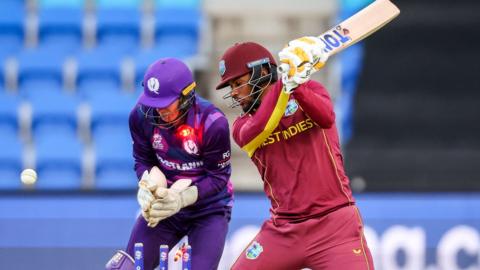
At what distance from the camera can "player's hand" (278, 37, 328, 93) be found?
409 centimetres

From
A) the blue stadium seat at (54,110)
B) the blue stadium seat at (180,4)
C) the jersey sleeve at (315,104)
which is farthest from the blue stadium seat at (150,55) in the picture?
the jersey sleeve at (315,104)

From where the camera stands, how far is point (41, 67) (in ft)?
28.7

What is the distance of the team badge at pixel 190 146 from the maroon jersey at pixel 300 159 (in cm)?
23

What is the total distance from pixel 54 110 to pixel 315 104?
452cm

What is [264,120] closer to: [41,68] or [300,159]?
[300,159]

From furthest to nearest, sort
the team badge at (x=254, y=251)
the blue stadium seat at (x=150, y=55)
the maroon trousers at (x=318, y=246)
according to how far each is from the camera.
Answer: the blue stadium seat at (x=150, y=55) → the team badge at (x=254, y=251) → the maroon trousers at (x=318, y=246)

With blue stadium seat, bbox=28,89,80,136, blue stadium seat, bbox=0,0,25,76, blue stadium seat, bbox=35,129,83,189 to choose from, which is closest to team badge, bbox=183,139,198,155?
blue stadium seat, bbox=35,129,83,189

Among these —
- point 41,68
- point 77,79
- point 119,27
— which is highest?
point 119,27

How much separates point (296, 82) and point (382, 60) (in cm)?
461

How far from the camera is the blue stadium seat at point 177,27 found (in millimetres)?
9055

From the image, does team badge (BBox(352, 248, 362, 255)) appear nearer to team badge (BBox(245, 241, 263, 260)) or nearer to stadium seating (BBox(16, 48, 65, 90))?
team badge (BBox(245, 241, 263, 260))

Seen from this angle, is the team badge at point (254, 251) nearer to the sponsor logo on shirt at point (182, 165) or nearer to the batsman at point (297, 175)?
the batsman at point (297, 175)

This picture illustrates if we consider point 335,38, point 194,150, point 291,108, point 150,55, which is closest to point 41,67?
point 150,55

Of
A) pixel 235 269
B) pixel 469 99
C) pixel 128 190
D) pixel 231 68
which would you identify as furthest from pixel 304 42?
pixel 469 99
